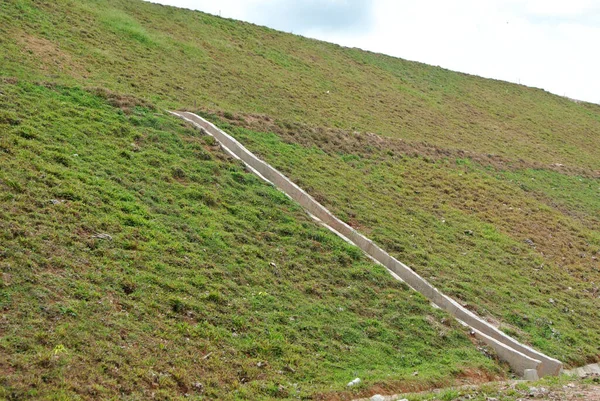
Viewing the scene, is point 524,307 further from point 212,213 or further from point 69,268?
point 69,268

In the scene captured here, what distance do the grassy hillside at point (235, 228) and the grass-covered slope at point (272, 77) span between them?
0.17 metres

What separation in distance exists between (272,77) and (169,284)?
1938cm

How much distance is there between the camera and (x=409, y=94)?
3641cm

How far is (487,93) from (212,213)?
104 feet

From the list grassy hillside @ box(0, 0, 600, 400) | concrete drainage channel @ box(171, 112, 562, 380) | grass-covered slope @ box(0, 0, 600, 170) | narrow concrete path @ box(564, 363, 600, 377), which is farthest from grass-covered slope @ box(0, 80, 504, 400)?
grass-covered slope @ box(0, 0, 600, 170)

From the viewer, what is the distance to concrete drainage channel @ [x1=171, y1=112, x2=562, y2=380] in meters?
14.4

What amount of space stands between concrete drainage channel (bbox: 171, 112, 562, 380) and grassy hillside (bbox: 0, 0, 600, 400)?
1.84 feet

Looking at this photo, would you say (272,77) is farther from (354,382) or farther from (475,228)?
(354,382)

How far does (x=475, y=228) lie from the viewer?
21.5m

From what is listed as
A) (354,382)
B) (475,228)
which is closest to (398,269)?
(475,228)

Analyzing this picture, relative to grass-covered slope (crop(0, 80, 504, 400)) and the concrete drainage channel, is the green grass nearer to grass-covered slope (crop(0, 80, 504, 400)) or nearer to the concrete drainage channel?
the concrete drainage channel

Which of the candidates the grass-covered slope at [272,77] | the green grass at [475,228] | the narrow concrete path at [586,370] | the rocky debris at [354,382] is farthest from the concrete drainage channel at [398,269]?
the rocky debris at [354,382]

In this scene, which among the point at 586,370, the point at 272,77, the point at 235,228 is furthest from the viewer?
the point at 272,77

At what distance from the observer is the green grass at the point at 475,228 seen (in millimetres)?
16953
